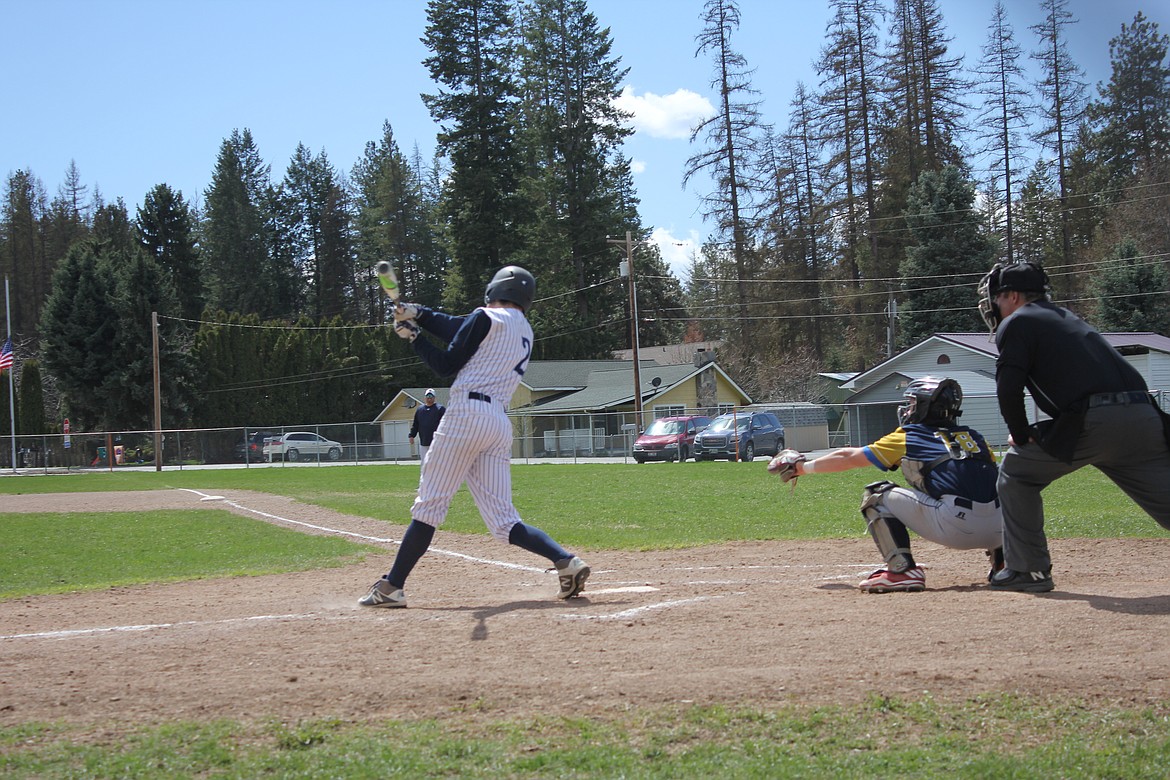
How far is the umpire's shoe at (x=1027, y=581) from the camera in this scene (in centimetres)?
614

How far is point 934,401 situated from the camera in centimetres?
661

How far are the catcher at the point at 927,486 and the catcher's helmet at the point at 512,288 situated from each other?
2075 mm

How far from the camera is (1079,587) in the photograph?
638cm

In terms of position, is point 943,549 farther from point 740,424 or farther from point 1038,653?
point 740,424

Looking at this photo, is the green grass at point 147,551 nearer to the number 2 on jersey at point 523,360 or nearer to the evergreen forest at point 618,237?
the number 2 on jersey at point 523,360

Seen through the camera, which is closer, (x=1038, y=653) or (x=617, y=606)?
(x=1038, y=653)

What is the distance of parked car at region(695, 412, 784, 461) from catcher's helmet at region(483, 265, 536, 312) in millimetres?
26687

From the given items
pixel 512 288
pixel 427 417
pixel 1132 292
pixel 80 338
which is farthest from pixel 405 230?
pixel 512 288

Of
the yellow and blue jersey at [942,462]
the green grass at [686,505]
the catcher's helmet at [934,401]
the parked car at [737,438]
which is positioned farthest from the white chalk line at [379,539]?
the parked car at [737,438]

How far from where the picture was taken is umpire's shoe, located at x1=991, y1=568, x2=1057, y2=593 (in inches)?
242

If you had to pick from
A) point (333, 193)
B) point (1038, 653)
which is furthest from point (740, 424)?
point (333, 193)

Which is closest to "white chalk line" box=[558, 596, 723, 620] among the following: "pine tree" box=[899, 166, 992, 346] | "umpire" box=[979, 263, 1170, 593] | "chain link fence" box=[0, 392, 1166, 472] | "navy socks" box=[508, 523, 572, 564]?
"navy socks" box=[508, 523, 572, 564]

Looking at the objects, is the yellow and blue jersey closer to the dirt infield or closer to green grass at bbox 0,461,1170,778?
the dirt infield

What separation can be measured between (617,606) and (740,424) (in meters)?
28.3
